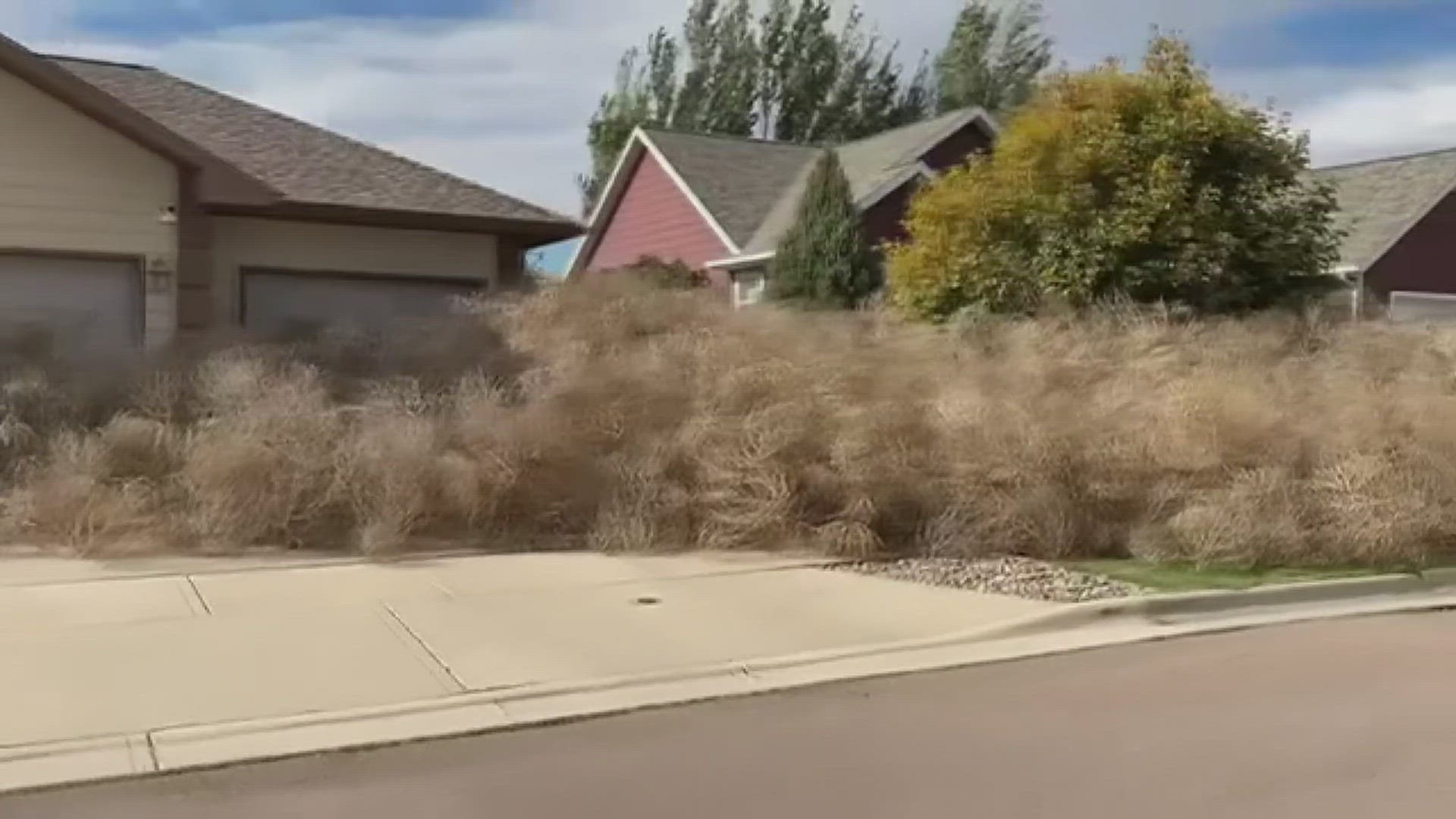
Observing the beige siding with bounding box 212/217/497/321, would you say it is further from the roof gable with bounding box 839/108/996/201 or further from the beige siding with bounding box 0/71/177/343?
the roof gable with bounding box 839/108/996/201

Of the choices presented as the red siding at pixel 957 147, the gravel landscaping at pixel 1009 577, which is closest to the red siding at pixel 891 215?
the red siding at pixel 957 147

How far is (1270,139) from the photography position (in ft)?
63.3

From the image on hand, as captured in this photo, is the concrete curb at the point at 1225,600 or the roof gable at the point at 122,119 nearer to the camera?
the concrete curb at the point at 1225,600

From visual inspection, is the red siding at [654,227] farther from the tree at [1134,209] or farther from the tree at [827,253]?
the tree at [1134,209]

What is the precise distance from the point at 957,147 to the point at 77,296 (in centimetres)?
2001

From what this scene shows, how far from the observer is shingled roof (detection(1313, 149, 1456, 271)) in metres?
28.0

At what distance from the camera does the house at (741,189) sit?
30.0 metres

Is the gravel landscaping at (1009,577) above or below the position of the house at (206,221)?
below

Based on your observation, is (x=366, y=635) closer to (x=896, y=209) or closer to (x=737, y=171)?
→ (x=896, y=209)

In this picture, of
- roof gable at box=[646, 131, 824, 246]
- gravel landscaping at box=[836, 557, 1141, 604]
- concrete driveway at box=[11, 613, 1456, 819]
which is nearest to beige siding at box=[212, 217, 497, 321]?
gravel landscaping at box=[836, 557, 1141, 604]

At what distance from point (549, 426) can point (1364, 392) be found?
7.84 m

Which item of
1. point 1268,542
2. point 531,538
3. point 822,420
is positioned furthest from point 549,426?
point 1268,542

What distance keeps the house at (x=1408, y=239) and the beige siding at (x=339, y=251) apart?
15986 mm

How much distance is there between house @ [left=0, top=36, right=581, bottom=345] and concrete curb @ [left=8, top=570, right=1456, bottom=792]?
31.6 ft
